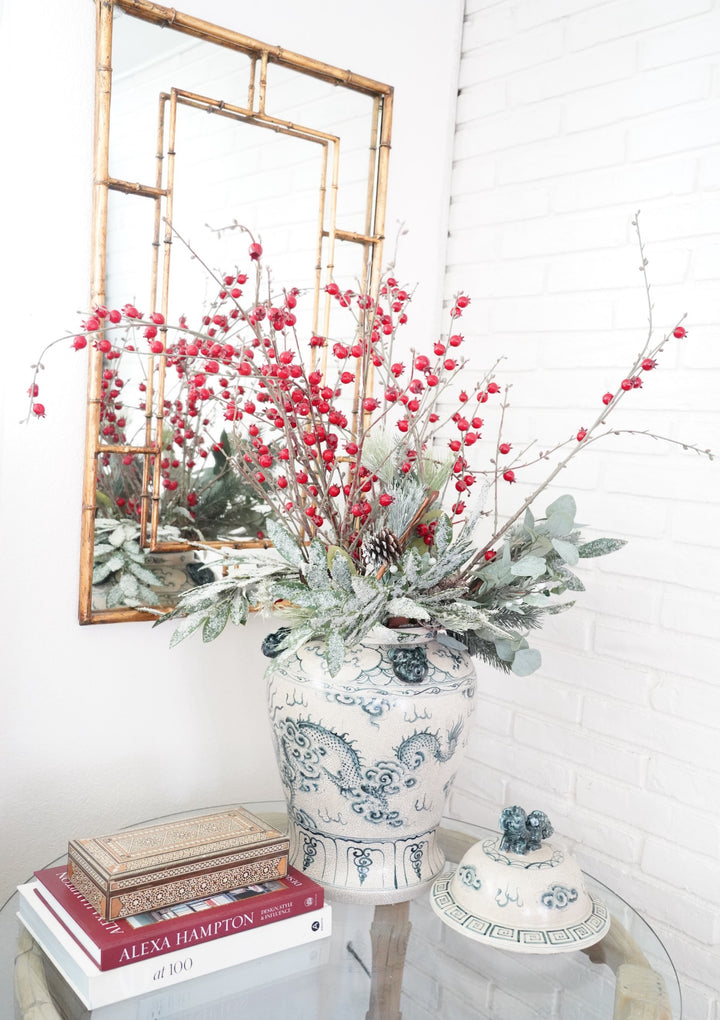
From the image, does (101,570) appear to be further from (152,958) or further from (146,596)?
(152,958)

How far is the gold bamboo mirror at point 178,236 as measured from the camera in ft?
3.96

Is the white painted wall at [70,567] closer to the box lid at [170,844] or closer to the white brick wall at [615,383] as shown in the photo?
the white brick wall at [615,383]

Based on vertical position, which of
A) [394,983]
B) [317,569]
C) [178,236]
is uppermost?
[178,236]

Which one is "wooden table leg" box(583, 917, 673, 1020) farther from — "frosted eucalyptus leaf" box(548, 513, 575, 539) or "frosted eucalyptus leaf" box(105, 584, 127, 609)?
"frosted eucalyptus leaf" box(105, 584, 127, 609)

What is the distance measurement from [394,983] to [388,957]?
0.13 feet

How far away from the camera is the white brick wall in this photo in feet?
4.08

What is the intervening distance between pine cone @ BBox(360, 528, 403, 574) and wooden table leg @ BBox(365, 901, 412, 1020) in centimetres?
38

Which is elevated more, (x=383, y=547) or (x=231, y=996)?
(x=383, y=547)

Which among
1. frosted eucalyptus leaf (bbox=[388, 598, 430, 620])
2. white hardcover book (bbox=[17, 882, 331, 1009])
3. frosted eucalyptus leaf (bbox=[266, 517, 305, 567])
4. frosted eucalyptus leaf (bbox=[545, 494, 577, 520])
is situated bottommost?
white hardcover book (bbox=[17, 882, 331, 1009])

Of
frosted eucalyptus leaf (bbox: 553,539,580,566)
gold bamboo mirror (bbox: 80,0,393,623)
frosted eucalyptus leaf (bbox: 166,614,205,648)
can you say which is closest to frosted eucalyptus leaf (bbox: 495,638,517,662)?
frosted eucalyptus leaf (bbox: 553,539,580,566)

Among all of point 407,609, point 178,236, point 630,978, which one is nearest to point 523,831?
point 630,978

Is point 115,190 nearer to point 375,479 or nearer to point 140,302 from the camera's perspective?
point 140,302

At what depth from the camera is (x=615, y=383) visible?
4.44ft

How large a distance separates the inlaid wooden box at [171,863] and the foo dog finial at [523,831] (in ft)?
0.79
